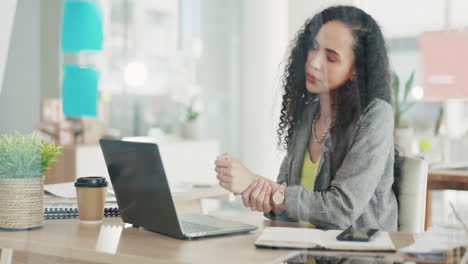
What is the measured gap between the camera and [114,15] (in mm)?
2141

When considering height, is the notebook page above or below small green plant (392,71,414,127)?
below

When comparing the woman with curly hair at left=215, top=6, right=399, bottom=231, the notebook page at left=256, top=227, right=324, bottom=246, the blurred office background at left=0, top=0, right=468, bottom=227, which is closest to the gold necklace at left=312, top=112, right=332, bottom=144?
the woman with curly hair at left=215, top=6, right=399, bottom=231

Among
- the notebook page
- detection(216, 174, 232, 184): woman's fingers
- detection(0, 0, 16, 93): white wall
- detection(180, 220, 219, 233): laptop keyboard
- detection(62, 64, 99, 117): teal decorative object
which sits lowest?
detection(180, 220, 219, 233): laptop keyboard

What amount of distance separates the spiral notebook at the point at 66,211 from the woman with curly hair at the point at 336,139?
248 millimetres

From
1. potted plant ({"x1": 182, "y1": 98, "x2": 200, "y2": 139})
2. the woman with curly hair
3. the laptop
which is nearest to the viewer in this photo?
the laptop

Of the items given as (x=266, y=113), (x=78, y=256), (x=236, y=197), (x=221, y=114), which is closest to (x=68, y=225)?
(x=78, y=256)

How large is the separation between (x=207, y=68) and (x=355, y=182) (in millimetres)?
790

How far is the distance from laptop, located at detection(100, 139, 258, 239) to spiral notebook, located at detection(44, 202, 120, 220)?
0.32ft

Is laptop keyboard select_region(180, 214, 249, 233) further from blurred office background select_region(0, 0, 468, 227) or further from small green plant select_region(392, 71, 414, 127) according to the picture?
small green plant select_region(392, 71, 414, 127)

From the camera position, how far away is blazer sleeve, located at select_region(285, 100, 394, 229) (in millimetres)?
1407

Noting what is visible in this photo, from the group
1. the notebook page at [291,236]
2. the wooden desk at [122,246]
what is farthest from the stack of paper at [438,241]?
the notebook page at [291,236]

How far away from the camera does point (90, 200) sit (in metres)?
1.40

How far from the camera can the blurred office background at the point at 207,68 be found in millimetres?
1557

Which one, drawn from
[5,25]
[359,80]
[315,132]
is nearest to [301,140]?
[315,132]
